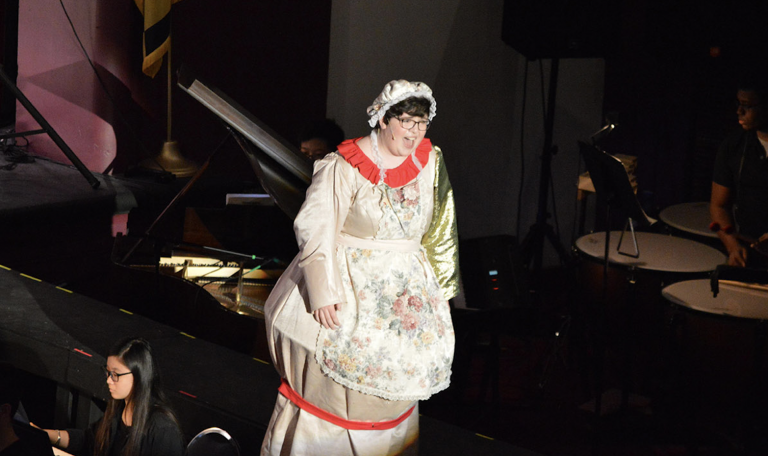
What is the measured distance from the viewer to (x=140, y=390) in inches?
96.8

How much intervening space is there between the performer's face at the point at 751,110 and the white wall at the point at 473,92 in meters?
2.09

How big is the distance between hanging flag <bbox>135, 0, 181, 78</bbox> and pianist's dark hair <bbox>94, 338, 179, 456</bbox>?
2380 mm

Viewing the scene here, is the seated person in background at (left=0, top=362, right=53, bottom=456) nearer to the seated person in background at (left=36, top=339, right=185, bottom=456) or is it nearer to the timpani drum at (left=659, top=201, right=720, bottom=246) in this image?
the seated person in background at (left=36, top=339, right=185, bottom=456)

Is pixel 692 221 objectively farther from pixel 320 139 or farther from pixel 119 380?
pixel 119 380

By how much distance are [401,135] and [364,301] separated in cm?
43

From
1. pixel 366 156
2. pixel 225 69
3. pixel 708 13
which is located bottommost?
pixel 366 156

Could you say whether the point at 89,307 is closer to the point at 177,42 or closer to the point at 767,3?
the point at 177,42

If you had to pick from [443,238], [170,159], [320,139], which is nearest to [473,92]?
[170,159]

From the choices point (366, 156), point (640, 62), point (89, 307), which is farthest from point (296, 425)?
point (640, 62)

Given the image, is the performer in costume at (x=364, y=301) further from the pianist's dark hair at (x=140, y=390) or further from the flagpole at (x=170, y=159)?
the flagpole at (x=170, y=159)

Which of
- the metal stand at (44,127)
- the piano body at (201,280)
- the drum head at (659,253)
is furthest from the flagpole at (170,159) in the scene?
the drum head at (659,253)

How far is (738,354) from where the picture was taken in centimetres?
312

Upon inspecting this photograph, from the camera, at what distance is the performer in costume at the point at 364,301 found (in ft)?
6.70

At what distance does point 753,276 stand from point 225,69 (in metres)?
3.15
